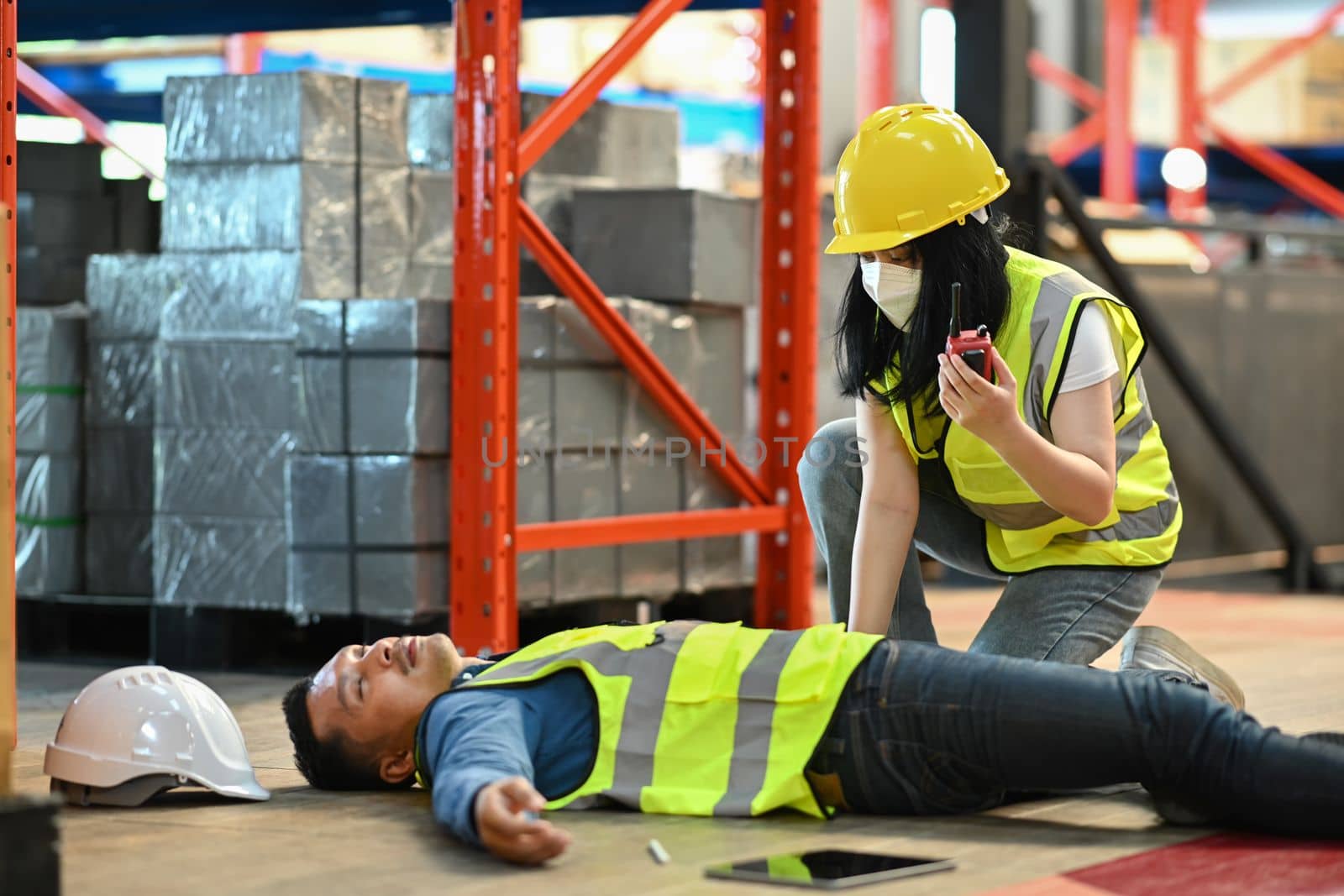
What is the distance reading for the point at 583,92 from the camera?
570 cm

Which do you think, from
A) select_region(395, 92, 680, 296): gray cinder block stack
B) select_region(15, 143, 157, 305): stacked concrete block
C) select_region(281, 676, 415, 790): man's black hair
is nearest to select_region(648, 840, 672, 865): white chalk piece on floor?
select_region(281, 676, 415, 790): man's black hair

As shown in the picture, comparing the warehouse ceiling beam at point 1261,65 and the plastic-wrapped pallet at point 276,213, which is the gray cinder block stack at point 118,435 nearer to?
the plastic-wrapped pallet at point 276,213

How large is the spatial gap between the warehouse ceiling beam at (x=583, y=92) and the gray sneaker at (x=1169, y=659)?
7.52ft

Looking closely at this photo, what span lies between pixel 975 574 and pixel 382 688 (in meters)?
1.41

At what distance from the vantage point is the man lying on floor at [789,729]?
3.14 meters

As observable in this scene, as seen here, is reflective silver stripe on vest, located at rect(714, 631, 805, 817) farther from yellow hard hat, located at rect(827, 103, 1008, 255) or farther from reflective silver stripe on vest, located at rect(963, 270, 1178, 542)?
yellow hard hat, located at rect(827, 103, 1008, 255)

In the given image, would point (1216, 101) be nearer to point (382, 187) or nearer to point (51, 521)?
point (382, 187)

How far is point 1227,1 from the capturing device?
25734 millimetres

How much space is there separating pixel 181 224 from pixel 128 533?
3.41 ft

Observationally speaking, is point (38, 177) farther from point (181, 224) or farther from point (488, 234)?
point (488, 234)

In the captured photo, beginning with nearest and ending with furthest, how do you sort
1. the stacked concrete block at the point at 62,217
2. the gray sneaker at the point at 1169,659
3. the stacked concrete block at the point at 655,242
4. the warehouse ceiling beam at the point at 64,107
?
the gray sneaker at the point at 1169,659, the stacked concrete block at the point at 655,242, the stacked concrete block at the point at 62,217, the warehouse ceiling beam at the point at 64,107

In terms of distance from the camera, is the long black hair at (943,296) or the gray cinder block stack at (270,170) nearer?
the long black hair at (943,296)

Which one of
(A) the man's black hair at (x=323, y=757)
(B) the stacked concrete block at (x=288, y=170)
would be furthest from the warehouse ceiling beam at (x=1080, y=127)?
(A) the man's black hair at (x=323, y=757)

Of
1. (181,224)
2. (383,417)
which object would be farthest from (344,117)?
(383,417)
